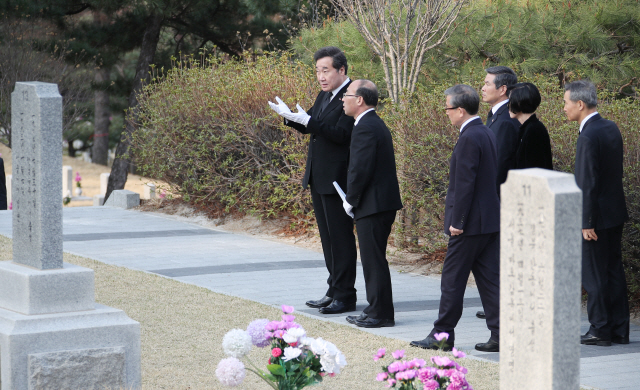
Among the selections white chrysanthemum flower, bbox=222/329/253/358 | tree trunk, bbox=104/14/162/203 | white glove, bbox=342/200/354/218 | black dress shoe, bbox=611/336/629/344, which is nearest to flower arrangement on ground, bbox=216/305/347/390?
white chrysanthemum flower, bbox=222/329/253/358

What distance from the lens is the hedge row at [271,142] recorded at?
785 centimetres

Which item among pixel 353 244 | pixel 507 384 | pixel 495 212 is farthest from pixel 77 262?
pixel 507 384

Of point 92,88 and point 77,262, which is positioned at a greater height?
point 92,88

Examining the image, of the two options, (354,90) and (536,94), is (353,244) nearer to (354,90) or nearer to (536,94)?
(354,90)

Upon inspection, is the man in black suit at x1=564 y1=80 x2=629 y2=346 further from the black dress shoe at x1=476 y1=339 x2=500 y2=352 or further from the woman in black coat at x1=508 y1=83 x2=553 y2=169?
the black dress shoe at x1=476 y1=339 x2=500 y2=352

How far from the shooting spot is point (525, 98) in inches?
235

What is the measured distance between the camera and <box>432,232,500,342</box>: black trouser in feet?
17.4

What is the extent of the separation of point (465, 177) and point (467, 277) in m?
0.65

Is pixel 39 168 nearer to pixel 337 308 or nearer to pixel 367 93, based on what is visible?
pixel 367 93

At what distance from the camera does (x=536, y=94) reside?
598 cm

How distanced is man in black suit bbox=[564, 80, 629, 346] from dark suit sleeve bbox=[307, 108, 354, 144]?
1.72 metres

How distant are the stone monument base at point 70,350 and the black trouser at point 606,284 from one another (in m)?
3.13

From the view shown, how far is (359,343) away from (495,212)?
128 centimetres

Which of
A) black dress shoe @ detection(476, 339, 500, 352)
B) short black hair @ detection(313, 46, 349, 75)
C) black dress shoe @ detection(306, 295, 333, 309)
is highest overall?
short black hair @ detection(313, 46, 349, 75)
